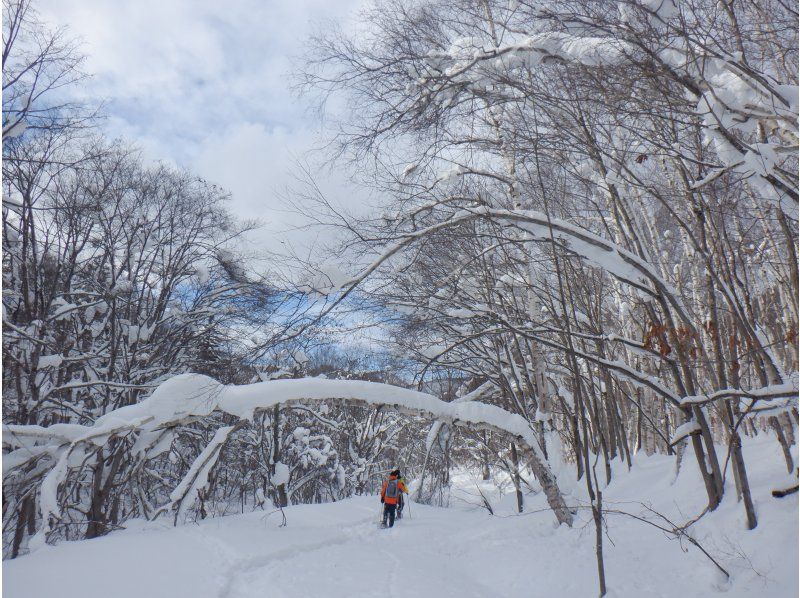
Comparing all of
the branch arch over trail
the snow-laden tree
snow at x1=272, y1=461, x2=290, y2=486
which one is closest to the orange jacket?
snow at x1=272, y1=461, x2=290, y2=486

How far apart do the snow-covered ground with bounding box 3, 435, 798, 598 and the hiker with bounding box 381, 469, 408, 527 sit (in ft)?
4.16

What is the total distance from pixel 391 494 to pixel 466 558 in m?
3.69

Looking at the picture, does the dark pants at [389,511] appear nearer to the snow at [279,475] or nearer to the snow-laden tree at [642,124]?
the snow at [279,475]

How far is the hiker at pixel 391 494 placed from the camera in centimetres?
1100

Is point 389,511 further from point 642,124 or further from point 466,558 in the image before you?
point 642,124

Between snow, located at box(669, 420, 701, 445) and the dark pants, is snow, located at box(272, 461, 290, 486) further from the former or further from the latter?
snow, located at box(669, 420, 701, 445)

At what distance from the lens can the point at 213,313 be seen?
11.5 metres

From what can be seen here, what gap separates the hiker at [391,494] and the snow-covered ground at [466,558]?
1.27 metres

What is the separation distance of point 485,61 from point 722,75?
1.88m

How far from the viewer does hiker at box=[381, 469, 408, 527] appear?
36.1ft

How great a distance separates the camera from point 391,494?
10992 millimetres

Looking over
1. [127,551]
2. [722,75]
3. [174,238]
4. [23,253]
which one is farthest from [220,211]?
[722,75]

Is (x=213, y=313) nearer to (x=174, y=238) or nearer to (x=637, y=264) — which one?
(x=174, y=238)

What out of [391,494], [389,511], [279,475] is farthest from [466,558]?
[279,475]
